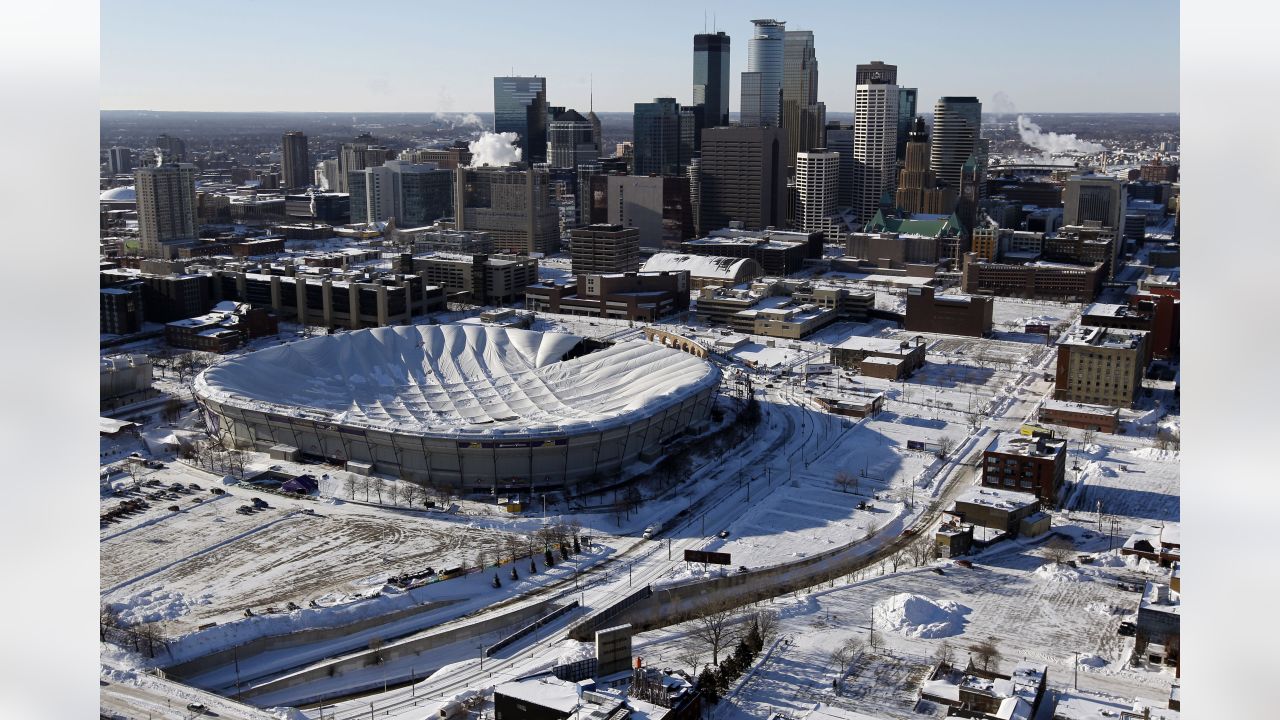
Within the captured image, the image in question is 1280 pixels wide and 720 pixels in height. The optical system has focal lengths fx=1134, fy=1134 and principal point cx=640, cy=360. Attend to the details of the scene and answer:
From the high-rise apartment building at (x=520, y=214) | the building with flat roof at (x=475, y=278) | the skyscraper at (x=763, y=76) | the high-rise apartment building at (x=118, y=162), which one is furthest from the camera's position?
the skyscraper at (x=763, y=76)

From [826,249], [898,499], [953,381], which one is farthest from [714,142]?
[898,499]

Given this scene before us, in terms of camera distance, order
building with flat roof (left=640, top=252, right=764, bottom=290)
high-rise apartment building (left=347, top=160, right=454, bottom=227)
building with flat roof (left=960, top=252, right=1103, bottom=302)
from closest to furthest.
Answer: building with flat roof (left=960, top=252, right=1103, bottom=302)
building with flat roof (left=640, top=252, right=764, bottom=290)
high-rise apartment building (left=347, top=160, right=454, bottom=227)

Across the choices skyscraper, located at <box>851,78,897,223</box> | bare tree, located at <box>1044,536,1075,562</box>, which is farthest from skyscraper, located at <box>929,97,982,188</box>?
bare tree, located at <box>1044,536,1075,562</box>

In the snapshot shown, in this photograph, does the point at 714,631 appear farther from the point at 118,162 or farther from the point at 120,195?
the point at 118,162

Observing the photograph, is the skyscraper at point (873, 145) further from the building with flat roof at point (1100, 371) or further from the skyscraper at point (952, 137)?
the building with flat roof at point (1100, 371)

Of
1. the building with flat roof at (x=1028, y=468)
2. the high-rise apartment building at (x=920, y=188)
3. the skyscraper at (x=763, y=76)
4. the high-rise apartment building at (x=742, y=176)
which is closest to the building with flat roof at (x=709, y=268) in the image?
Answer: the high-rise apartment building at (x=742, y=176)

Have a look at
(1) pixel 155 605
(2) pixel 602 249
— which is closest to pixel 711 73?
(2) pixel 602 249

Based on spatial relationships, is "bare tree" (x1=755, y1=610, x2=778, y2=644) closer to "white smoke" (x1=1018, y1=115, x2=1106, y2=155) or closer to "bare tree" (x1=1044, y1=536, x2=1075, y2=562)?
"bare tree" (x1=1044, y1=536, x2=1075, y2=562)
